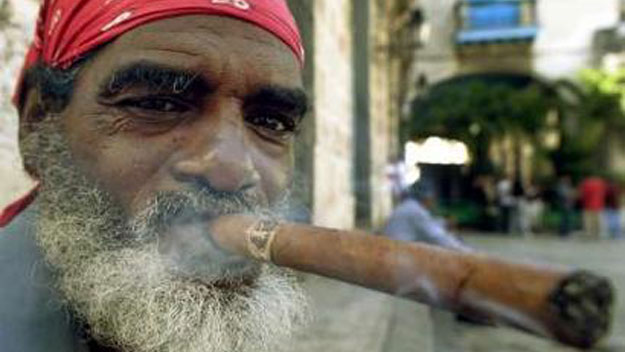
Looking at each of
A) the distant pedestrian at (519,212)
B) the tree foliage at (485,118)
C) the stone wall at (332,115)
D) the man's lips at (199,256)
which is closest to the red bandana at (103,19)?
the man's lips at (199,256)

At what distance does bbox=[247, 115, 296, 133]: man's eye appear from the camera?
1.39 metres

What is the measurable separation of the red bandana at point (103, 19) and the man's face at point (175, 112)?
0.05ft

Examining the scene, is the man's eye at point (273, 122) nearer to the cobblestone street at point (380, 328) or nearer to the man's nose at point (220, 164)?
the man's nose at point (220, 164)

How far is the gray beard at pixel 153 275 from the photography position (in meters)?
1.22

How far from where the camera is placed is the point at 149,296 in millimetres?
1236

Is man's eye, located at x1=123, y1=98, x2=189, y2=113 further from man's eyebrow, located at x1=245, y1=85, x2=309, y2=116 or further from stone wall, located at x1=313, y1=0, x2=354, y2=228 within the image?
stone wall, located at x1=313, y1=0, x2=354, y2=228

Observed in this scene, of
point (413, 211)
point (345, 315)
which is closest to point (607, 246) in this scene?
point (413, 211)

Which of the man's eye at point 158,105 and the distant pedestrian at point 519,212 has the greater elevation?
the man's eye at point 158,105

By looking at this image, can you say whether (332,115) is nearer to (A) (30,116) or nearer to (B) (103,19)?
(A) (30,116)

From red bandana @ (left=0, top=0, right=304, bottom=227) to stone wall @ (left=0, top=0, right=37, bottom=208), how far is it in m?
0.79

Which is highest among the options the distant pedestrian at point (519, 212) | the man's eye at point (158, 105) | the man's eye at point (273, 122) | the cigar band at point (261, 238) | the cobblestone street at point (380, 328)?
the man's eye at point (158, 105)

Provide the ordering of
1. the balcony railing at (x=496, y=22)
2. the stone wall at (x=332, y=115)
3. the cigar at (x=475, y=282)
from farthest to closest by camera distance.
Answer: the balcony railing at (x=496, y=22) < the stone wall at (x=332, y=115) < the cigar at (x=475, y=282)

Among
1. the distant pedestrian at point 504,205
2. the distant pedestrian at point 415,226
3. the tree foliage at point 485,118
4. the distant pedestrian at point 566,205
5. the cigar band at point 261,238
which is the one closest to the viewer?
the cigar band at point 261,238

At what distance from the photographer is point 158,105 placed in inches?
52.2
